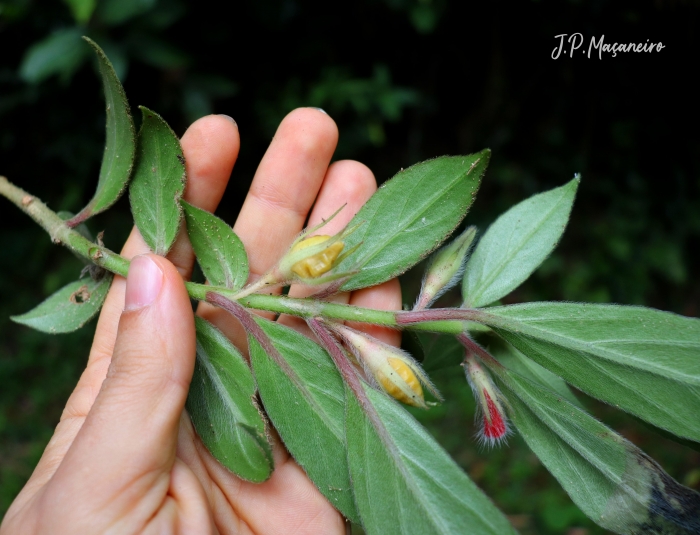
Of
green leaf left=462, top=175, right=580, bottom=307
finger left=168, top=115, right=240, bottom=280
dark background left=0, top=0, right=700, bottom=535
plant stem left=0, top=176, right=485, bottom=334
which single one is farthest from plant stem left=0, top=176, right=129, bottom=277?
green leaf left=462, top=175, right=580, bottom=307

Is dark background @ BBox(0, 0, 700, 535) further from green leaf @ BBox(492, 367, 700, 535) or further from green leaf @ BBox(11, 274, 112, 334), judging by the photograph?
green leaf @ BBox(492, 367, 700, 535)

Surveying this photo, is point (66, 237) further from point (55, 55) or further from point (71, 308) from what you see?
point (55, 55)

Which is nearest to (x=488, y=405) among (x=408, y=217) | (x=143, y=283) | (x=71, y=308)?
(x=408, y=217)

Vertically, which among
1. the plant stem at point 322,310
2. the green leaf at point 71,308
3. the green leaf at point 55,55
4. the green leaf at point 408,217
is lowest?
the green leaf at point 71,308

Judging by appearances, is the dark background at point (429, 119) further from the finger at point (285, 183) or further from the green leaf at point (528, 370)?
the green leaf at point (528, 370)

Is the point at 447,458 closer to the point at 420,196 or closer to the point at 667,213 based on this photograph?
the point at 420,196

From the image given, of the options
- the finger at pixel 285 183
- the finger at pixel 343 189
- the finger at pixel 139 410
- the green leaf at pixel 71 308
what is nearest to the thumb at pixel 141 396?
the finger at pixel 139 410
